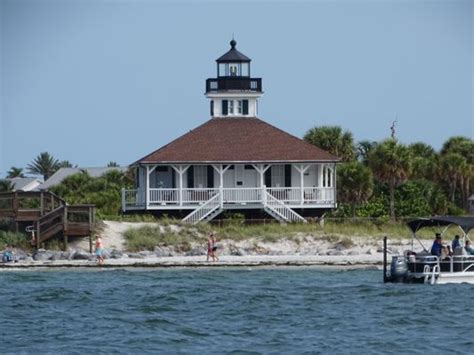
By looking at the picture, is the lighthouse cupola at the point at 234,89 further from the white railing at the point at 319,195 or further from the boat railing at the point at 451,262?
the boat railing at the point at 451,262

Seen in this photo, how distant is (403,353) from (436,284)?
12.3 meters

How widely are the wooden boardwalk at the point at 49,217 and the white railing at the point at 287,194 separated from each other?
32.7 ft

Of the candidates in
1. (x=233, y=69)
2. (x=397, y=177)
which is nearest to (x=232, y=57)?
(x=233, y=69)

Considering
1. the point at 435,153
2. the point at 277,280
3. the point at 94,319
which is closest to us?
the point at 94,319

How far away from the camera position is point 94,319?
38.4 metres

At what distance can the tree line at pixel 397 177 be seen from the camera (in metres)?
69.1

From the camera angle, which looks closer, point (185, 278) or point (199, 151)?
point (185, 278)

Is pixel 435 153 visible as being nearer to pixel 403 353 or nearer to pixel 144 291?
pixel 144 291

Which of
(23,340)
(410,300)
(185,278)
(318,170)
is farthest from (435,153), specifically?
(23,340)

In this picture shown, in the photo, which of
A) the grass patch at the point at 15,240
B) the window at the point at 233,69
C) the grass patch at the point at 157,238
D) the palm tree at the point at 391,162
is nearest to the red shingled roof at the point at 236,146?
the window at the point at 233,69

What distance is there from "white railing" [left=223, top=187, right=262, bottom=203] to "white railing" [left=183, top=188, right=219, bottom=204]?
533mm

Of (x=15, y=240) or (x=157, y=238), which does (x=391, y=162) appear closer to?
(x=157, y=238)

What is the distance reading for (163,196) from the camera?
6500cm

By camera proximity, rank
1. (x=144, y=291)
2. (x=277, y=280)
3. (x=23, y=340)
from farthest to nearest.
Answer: (x=277, y=280) < (x=144, y=291) < (x=23, y=340)
